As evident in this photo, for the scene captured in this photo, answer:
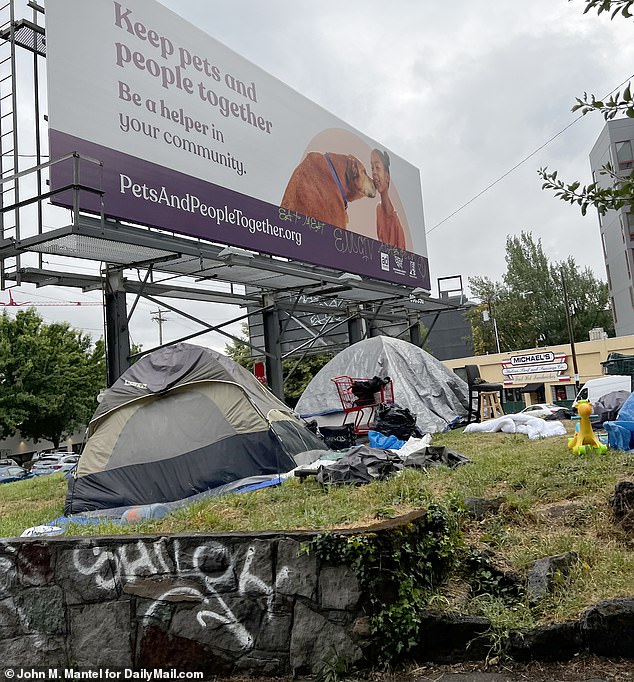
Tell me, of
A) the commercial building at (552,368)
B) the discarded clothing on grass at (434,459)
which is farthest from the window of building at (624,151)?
the discarded clothing on grass at (434,459)

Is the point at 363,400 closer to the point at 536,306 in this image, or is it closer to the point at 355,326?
the point at 355,326

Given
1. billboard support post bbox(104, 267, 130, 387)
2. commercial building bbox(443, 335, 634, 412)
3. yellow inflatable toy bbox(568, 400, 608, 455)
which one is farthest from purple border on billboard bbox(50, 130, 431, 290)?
commercial building bbox(443, 335, 634, 412)

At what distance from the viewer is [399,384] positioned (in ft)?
43.7

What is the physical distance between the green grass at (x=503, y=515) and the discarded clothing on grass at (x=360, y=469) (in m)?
0.17

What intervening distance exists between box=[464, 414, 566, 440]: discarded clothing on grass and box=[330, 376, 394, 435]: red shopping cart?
5.60ft

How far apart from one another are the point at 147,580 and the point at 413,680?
178 centimetres

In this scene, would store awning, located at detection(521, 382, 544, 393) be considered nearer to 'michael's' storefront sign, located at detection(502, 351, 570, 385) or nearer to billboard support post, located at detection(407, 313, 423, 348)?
'michael's' storefront sign, located at detection(502, 351, 570, 385)

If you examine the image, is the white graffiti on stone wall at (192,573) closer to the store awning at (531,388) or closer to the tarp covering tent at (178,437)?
the tarp covering tent at (178,437)

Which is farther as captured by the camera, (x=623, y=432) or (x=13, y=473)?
(x=13, y=473)

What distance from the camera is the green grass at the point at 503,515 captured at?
13.3ft

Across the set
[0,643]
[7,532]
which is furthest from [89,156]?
[0,643]

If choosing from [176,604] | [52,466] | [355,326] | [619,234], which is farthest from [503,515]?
[619,234]

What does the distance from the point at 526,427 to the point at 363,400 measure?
120 inches

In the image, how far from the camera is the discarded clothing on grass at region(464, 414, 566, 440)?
10429 mm
